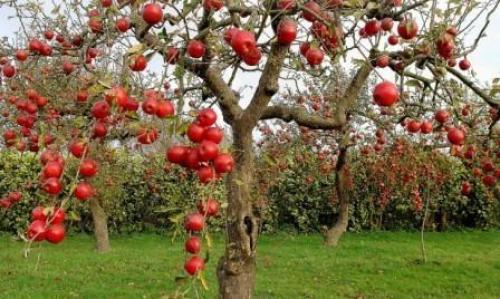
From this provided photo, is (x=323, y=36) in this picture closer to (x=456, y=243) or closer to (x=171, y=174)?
(x=456, y=243)

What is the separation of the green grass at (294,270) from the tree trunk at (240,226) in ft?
10.1

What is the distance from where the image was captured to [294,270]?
866 cm

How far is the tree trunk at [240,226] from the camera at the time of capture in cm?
364

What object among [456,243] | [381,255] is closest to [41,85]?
[381,255]

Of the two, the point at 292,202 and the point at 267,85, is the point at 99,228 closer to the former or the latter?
the point at 292,202

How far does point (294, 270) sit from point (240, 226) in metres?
5.20

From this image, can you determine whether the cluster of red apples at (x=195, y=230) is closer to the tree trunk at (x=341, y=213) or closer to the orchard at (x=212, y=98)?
the orchard at (x=212, y=98)

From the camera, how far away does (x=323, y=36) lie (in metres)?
3.20

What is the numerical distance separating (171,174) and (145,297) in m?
7.39

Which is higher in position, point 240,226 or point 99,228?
point 99,228

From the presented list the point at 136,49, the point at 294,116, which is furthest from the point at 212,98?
the point at 136,49

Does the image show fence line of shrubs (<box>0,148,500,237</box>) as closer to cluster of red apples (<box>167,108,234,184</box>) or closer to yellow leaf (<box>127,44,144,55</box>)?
yellow leaf (<box>127,44,144,55</box>)

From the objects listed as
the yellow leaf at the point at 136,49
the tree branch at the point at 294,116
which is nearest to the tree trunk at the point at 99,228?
the tree branch at the point at 294,116

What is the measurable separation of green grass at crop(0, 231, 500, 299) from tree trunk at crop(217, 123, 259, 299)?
122 inches
